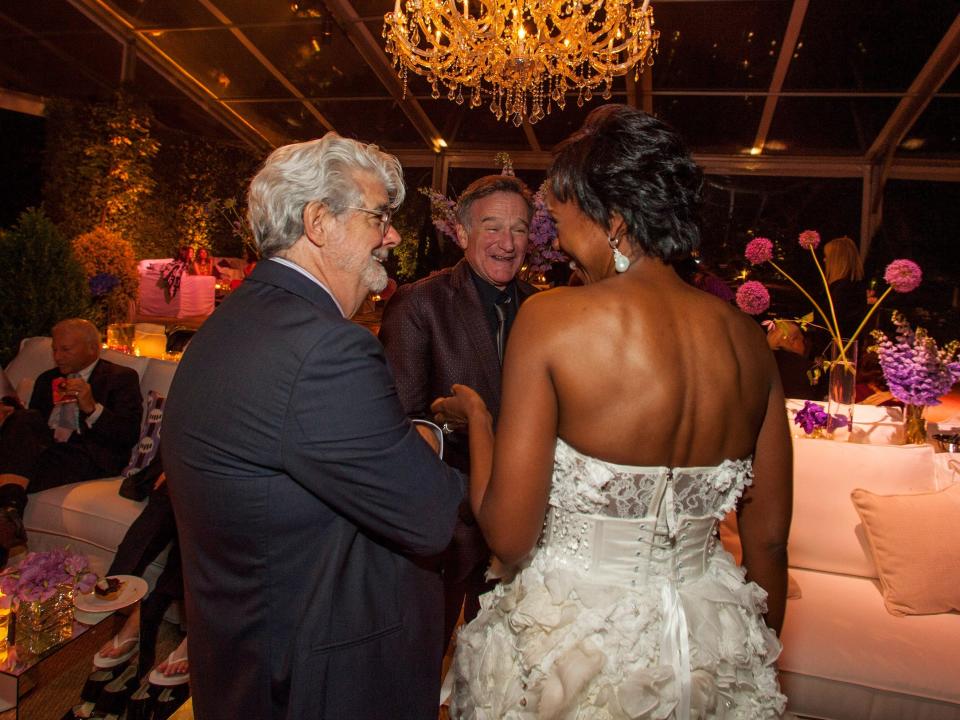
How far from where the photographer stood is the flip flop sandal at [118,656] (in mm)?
2666

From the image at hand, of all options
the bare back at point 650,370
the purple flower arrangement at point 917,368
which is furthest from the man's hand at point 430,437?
the purple flower arrangement at point 917,368

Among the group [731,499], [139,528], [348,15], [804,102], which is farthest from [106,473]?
[804,102]

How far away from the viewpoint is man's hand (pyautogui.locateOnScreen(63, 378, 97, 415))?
3695 millimetres

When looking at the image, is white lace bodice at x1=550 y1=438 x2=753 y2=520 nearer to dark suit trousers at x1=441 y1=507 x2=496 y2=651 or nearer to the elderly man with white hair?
the elderly man with white hair

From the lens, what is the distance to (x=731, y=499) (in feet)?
4.85

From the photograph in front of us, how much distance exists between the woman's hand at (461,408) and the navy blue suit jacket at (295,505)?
225 mm

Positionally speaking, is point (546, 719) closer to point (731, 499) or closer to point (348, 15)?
point (731, 499)

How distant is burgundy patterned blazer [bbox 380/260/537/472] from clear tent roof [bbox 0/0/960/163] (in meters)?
5.43

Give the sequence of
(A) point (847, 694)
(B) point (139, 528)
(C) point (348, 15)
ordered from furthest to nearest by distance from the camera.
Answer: (C) point (348, 15), (B) point (139, 528), (A) point (847, 694)

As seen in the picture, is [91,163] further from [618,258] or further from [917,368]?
[917,368]

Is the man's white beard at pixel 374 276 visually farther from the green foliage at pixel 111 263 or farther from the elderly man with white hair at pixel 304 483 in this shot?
the green foliage at pixel 111 263

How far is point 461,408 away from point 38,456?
10.7 feet

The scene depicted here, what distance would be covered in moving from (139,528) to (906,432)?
373 cm

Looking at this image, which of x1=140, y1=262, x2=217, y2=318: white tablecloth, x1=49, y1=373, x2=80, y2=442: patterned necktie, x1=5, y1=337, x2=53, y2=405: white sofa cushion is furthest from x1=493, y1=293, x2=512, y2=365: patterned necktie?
x1=140, y1=262, x2=217, y2=318: white tablecloth
